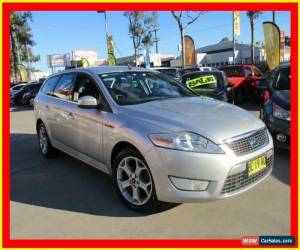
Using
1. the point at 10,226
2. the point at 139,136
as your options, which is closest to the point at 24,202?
the point at 10,226

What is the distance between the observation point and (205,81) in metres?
10.3

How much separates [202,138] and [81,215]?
179 cm

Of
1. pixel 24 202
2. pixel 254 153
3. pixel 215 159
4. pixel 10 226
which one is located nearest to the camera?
pixel 215 159

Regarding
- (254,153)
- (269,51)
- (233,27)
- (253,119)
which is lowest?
(254,153)

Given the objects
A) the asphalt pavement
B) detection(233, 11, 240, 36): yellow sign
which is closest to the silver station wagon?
the asphalt pavement

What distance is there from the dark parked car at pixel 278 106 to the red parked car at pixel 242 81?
7295 mm

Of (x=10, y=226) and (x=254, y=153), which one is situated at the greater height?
(x=254, y=153)

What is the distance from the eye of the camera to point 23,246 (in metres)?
3.86

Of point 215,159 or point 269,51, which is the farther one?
point 269,51

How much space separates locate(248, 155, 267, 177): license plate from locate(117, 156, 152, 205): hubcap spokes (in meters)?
1.11

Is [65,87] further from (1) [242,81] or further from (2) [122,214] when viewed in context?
(1) [242,81]

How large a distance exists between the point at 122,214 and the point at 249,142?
5.62ft

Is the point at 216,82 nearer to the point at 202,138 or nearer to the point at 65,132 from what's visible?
the point at 65,132

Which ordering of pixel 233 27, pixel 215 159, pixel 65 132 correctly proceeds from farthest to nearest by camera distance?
pixel 233 27, pixel 65 132, pixel 215 159
